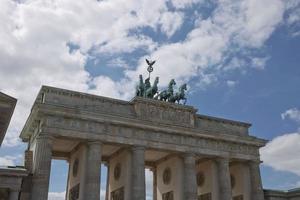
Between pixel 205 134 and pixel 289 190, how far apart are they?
12.9 metres

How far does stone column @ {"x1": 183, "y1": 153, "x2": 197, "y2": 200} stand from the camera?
111ft

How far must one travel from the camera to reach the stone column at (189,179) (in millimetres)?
33844

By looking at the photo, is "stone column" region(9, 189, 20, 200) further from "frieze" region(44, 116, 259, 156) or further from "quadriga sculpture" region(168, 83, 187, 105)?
"quadriga sculpture" region(168, 83, 187, 105)

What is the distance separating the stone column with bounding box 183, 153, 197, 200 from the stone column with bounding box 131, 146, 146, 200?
4.44 meters

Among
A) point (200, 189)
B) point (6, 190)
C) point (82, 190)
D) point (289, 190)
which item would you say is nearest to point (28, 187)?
point (6, 190)

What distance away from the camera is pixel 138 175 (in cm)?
3189

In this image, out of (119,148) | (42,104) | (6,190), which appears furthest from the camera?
(119,148)

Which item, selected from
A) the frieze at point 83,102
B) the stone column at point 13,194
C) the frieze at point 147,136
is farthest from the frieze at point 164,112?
the stone column at point 13,194

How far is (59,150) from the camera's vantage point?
36125 mm

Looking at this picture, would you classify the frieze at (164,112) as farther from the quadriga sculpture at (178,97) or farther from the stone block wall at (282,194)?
the stone block wall at (282,194)

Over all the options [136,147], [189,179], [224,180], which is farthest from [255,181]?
[136,147]

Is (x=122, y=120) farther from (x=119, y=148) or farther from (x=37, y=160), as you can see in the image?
(x=37, y=160)

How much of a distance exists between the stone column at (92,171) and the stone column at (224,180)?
12366 mm

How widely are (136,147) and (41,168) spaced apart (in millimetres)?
8184
